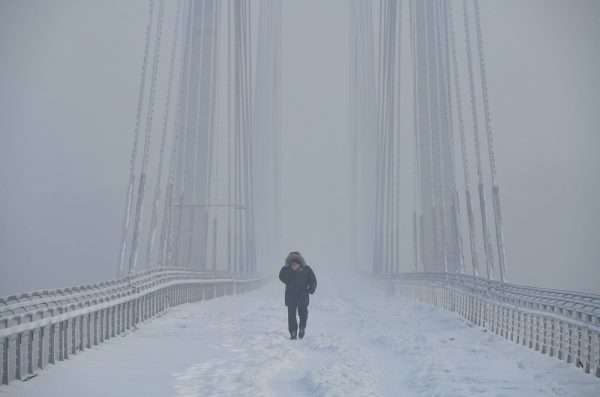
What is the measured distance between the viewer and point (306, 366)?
11117mm

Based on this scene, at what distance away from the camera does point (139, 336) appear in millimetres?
14852

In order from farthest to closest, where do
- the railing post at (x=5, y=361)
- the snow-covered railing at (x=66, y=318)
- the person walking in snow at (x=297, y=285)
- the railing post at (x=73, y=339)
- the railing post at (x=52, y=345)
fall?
the person walking in snow at (x=297, y=285) → the railing post at (x=73, y=339) → the railing post at (x=52, y=345) → the snow-covered railing at (x=66, y=318) → the railing post at (x=5, y=361)

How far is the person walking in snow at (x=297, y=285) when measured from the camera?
50.0 feet

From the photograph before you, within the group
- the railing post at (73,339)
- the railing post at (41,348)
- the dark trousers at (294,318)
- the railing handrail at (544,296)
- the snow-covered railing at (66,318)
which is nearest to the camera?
the snow-covered railing at (66,318)

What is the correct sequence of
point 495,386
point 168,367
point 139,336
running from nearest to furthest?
point 495,386 < point 168,367 < point 139,336

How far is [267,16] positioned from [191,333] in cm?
5895

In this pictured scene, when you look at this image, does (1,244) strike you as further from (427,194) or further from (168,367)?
(168,367)

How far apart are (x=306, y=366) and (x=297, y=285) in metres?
4.27

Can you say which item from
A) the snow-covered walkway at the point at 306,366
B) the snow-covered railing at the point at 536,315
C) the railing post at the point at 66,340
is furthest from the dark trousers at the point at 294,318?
the railing post at the point at 66,340

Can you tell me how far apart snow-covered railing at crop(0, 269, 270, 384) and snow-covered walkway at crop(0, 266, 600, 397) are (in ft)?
0.70

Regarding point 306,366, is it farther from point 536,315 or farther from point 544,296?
point 544,296

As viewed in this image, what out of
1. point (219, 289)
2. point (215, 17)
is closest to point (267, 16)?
point (215, 17)

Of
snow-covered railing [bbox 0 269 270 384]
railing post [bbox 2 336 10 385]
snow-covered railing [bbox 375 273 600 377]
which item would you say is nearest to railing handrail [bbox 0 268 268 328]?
snow-covered railing [bbox 0 269 270 384]

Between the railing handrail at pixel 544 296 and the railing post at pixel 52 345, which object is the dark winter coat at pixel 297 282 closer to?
the railing handrail at pixel 544 296
